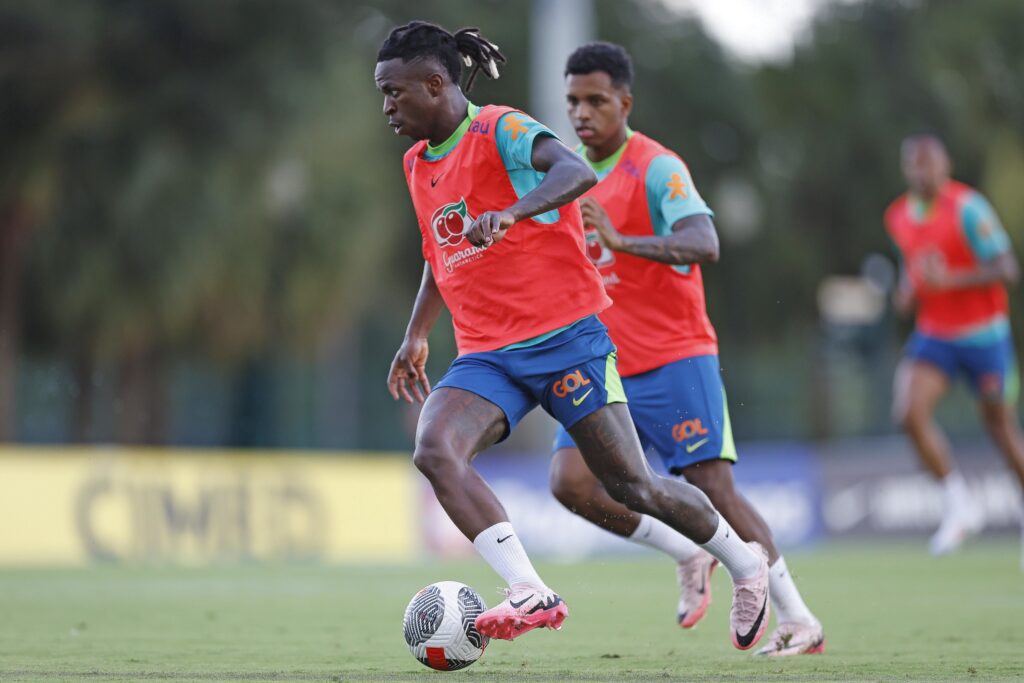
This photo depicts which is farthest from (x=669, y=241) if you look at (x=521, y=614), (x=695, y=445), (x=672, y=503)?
(x=521, y=614)

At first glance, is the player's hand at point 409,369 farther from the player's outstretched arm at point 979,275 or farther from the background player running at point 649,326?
the player's outstretched arm at point 979,275

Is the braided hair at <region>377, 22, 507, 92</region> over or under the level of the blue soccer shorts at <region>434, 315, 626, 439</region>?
over

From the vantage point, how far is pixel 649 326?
7836 millimetres

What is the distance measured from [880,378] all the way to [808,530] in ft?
31.2

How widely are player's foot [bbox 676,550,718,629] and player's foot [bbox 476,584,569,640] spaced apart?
2105 mm

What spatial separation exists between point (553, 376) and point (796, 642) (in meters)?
1.73

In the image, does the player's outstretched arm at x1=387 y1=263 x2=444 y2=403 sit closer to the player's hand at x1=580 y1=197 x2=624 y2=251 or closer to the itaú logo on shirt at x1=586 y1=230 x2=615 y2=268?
the player's hand at x1=580 y1=197 x2=624 y2=251

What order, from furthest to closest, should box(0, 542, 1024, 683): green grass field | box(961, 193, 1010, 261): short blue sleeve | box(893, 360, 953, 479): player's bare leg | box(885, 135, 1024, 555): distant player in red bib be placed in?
box(893, 360, 953, 479): player's bare leg < box(885, 135, 1024, 555): distant player in red bib < box(961, 193, 1010, 261): short blue sleeve < box(0, 542, 1024, 683): green grass field

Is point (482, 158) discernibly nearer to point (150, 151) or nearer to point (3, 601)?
point (3, 601)

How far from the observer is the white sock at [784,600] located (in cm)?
739

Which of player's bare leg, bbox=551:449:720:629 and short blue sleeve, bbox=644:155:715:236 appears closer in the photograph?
short blue sleeve, bbox=644:155:715:236

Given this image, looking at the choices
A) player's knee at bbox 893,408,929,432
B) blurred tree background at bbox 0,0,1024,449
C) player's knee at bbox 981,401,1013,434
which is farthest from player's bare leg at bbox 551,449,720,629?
blurred tree background at bbox 0,0,1024,449

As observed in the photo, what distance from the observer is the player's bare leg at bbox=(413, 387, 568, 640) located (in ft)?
20.5

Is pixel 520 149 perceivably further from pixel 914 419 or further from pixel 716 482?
pixel 914 419
